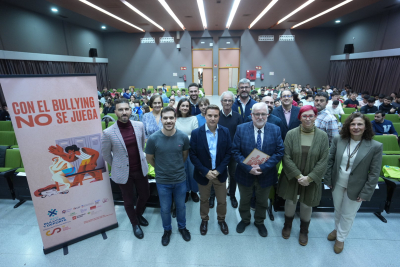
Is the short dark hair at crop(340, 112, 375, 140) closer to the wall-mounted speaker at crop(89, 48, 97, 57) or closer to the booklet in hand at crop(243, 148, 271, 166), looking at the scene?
the booklet in hand at crop(243, 148, 271, 166)

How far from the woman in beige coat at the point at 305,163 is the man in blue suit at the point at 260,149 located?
14 centimetres

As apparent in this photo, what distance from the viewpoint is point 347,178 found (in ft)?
7.07

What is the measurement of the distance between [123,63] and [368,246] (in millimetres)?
16479

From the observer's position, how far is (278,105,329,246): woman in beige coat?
2125 millimetres

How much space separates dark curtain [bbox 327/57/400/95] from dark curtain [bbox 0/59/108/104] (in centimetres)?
1383

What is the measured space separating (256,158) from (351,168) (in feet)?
3.44

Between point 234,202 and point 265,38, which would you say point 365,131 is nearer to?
point 234,202

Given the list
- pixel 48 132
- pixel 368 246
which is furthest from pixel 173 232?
pixel 368 246

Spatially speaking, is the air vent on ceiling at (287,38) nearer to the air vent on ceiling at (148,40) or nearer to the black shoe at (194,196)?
the air vent on ceiling at (148,40)

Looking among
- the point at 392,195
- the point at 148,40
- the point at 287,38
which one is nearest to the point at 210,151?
the point at 392,195

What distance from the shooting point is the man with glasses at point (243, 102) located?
3.27 metres

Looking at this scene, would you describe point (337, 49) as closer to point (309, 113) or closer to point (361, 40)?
point (361, 40)

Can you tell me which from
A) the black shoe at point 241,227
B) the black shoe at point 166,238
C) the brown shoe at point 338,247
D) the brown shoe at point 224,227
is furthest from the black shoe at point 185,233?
the brown shoe at point 338,247

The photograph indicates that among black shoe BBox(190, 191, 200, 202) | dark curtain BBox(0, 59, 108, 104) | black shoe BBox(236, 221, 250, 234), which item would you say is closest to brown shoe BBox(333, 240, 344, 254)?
black shoe BBox(236, 221, 250, 234)
